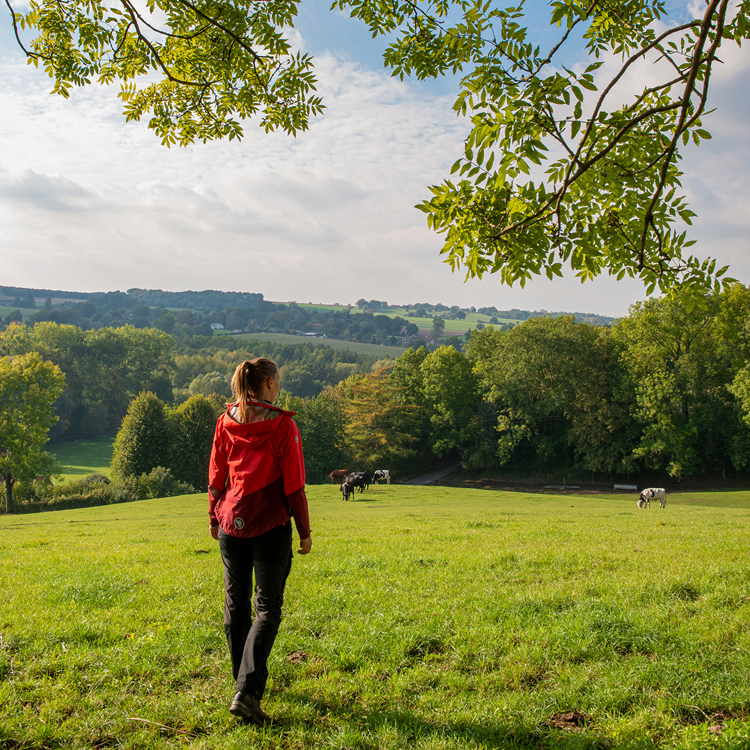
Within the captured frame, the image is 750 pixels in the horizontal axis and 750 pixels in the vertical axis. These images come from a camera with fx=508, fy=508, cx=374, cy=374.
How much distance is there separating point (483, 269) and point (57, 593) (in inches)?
228

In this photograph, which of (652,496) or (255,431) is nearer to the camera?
(255,431)

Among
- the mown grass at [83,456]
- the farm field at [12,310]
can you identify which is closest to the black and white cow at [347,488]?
the mown grass at [83,456]

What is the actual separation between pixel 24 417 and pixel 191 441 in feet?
44.2

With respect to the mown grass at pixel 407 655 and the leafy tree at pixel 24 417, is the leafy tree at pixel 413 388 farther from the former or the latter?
the mown grass at pixel 407 655

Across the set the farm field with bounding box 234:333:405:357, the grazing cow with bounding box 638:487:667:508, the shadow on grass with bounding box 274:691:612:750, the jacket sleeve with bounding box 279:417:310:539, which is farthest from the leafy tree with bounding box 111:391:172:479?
the farm field with bounding box 234:333:405:357

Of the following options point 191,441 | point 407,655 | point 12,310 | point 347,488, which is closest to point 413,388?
point 191,441

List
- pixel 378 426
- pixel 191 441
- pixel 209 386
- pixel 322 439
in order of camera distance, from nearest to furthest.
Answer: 1. pixel 191 441
2. pixel 322 439
3. pixel 378 426
4. pixel 209 386

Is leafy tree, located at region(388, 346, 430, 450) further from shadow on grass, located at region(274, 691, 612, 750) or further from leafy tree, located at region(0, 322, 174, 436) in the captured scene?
leafy tree, located at region(0, 322, 174, 436)

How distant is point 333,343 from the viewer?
16350cm

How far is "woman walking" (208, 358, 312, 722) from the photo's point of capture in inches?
130

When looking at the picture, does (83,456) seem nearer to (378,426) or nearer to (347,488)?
(378,426)

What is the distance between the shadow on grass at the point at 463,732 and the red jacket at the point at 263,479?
120 cm

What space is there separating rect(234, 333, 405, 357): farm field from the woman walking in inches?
5571

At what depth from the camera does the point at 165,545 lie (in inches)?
393
